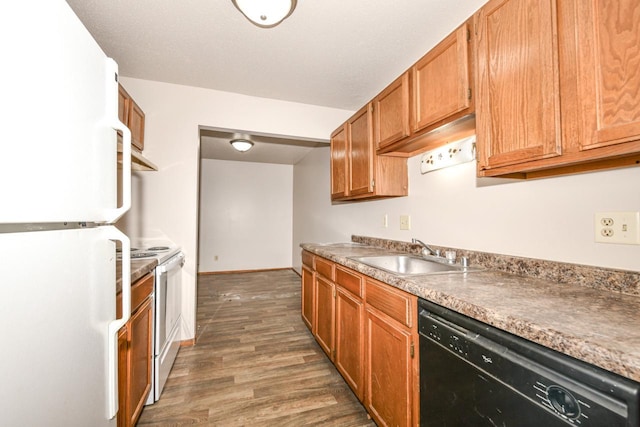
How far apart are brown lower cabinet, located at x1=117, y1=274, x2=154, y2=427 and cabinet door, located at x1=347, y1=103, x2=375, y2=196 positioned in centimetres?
171

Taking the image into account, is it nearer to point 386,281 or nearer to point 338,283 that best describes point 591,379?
point 386,281

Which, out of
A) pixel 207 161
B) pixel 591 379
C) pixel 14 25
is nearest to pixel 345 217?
pixel 591 379

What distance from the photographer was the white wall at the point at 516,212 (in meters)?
1.08

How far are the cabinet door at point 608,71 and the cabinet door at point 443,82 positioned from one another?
472 millimetres

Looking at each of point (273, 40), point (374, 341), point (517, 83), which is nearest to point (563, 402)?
point (374, 341)

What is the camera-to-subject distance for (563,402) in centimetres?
68

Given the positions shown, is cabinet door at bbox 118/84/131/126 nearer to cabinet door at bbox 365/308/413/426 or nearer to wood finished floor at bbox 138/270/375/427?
wood finished floor at bbox 138/270/375/427

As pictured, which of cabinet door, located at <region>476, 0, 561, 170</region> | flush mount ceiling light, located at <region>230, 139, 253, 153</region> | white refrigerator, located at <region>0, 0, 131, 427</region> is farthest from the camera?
flush mount ceiling light, located at <region>230, 139, 253, 153</region>

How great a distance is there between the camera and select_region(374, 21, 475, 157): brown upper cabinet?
1378mm

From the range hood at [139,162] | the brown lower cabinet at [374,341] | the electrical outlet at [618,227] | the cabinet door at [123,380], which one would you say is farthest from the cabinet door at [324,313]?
the range hood at [139,162]

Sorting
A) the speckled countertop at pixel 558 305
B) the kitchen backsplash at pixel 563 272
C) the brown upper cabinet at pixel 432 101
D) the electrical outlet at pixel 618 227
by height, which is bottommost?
the speckled countertop at pixel 558 305

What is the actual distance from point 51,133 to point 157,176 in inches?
84.3

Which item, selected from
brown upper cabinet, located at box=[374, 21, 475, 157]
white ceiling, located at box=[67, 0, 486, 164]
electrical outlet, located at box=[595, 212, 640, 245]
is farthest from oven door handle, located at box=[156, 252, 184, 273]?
electrical outlet, located at box=[595, 212, 640, 245]

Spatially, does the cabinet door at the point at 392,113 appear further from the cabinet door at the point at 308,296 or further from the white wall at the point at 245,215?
the white wall at the point at 245,215
